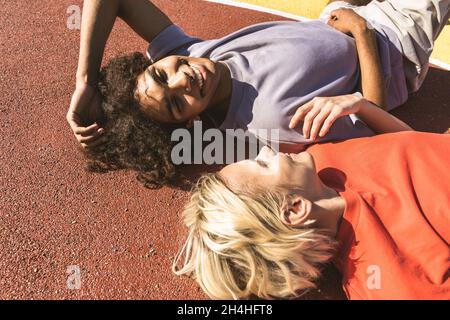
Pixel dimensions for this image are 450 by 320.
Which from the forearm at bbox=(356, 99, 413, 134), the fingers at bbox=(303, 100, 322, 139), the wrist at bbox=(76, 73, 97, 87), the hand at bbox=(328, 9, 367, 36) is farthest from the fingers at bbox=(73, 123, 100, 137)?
the hand at bbox=(328, 9, 367, 36)

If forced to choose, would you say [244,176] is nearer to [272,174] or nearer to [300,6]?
[272,174]

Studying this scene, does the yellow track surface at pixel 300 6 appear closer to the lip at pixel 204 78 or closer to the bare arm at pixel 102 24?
the bare arm at pixel 102 24

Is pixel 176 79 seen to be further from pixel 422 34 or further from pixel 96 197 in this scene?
pixel 422 34

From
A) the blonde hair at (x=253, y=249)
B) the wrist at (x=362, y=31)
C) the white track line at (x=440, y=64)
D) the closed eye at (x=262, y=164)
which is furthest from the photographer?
the white track line at (x=440, y=64)

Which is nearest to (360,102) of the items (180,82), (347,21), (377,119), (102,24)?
(377,119)

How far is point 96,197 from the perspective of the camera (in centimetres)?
241

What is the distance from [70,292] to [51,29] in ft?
7.90

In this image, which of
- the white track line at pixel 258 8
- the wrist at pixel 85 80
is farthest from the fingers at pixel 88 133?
the white track line at pixel 258 8

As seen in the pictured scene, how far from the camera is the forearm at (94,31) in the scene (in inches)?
95.6

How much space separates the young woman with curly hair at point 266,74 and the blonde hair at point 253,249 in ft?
1.84

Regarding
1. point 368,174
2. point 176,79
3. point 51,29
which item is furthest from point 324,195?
point 51,29

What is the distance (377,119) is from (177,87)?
3.45 ft

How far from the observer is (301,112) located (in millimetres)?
2084

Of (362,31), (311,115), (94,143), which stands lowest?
(94,143)
